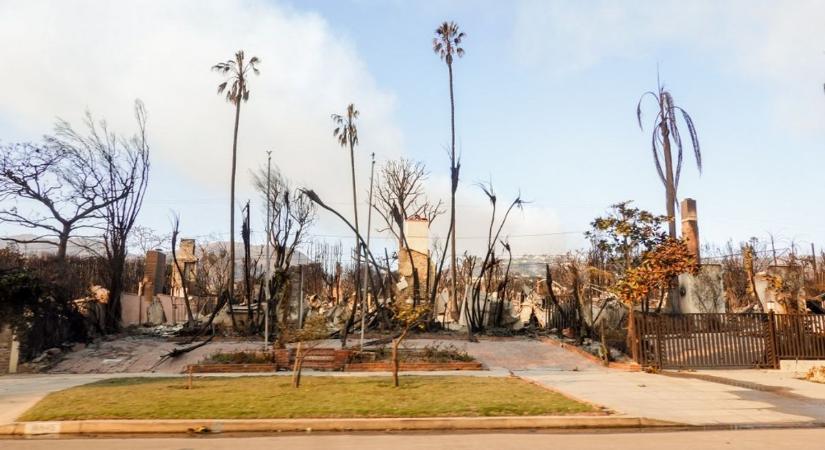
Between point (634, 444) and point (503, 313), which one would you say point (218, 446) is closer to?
point (634, 444)

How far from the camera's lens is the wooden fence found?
63.0 ft

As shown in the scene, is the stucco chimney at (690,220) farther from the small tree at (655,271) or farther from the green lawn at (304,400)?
the green lawn at (304,400)

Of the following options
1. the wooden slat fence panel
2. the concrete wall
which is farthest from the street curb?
the concrete wall

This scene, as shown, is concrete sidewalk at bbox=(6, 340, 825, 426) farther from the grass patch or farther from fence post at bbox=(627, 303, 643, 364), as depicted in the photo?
the grass patch

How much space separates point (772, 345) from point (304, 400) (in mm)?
14772

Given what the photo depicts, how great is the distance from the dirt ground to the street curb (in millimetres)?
9796

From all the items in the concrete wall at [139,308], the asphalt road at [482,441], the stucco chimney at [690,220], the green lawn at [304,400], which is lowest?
the asphalt road at [482,441]

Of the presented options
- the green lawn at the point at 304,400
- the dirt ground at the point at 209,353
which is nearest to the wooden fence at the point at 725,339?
the dirt ground at the point at 209,353

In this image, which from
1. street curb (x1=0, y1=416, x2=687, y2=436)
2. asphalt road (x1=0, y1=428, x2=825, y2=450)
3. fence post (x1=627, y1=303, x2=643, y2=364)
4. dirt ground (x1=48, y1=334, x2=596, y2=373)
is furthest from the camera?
dirt ground (x1=48, y1=334, x2=596, y2=373)

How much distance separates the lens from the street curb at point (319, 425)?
1023 cm

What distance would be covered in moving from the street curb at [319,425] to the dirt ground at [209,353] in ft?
32.1

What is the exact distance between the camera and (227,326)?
27.5 metres

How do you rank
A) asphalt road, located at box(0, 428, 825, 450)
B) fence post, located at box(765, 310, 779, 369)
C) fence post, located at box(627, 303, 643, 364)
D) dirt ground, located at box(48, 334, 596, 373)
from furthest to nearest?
dirt ground, located at box(48, 334, 596, 373), fence post, located at box(627, 303, 643, 364), fence post, located at box(765, 310, 779, 369), asphalt road, located at box(0, 428, 825, 450)

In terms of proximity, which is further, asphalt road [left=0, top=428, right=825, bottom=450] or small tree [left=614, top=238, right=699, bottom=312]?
small tree [left=614, top=238, right=699, bottom=312]
